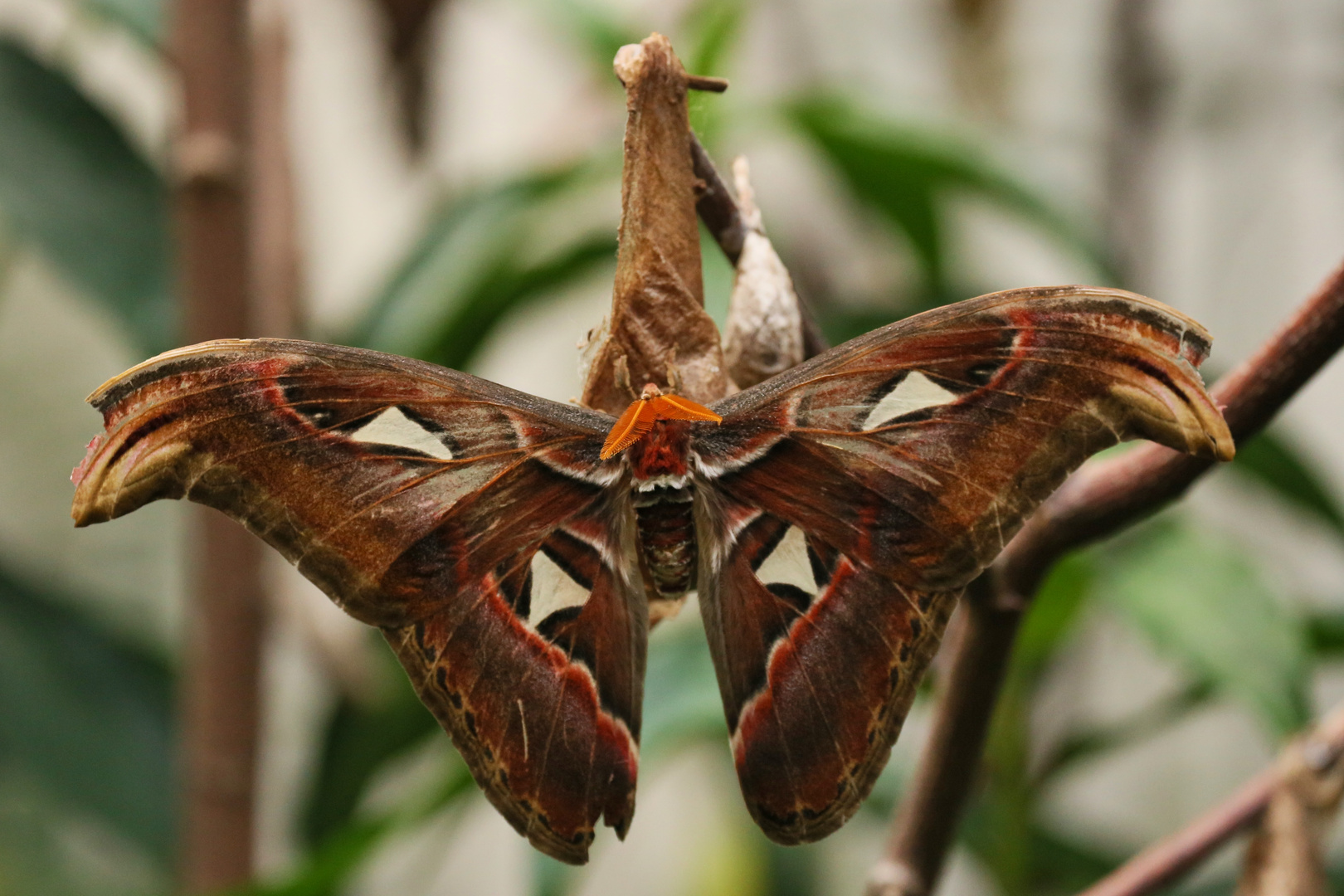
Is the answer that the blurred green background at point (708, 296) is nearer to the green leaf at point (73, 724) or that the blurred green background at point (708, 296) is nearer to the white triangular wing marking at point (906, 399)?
the green leaf at point (73, 724)

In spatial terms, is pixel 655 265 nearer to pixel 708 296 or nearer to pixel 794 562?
pixel 794 562

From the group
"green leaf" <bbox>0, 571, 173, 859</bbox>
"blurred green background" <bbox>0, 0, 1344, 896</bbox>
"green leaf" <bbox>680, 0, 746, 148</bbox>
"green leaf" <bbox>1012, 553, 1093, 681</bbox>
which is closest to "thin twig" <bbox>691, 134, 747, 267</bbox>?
"blurred green background" <bbox>0, 0, 1344, 896</bbox>

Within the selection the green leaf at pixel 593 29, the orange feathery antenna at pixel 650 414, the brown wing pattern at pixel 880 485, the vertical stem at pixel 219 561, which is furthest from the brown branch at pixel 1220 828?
the green leaf at pixel 593 29

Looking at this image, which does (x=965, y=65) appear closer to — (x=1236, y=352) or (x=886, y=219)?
(x=1236, y=352)

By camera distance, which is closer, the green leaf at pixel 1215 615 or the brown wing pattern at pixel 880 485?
the brown wing pattern at pixel 880 485

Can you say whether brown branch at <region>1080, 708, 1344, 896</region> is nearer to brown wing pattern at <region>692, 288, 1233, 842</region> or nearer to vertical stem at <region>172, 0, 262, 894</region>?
brown wing pattern at <region>692, 288, 1233, 842</region>

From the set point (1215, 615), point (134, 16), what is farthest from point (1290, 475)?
point (134, 16)
